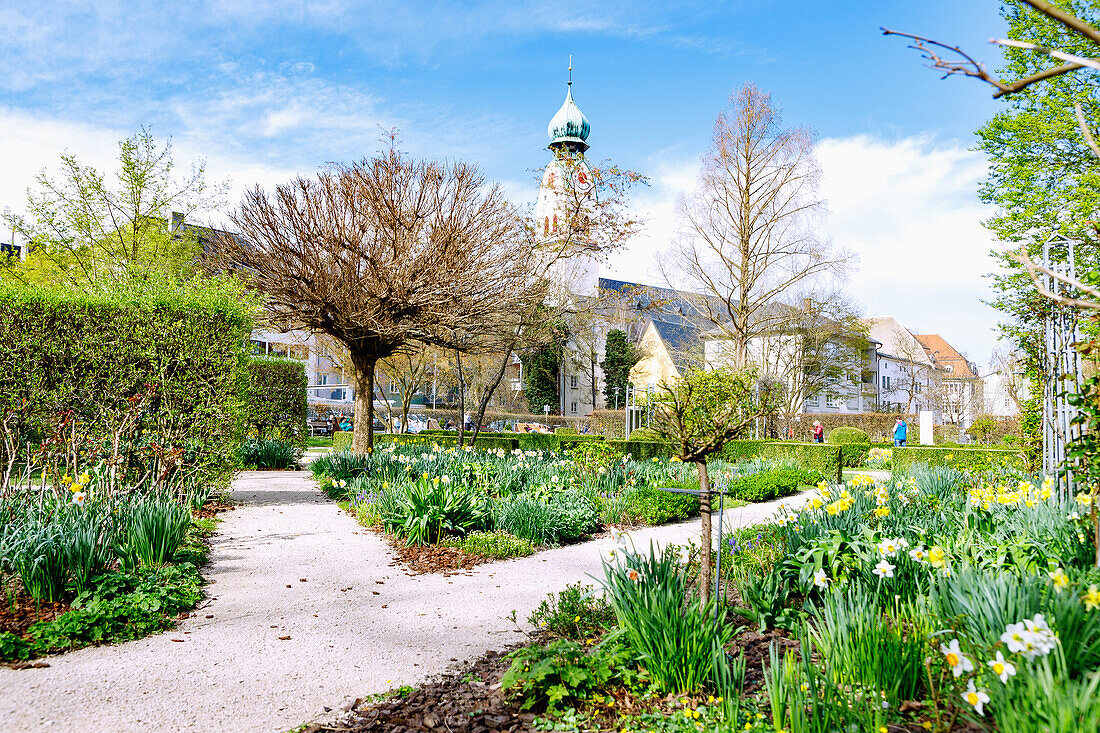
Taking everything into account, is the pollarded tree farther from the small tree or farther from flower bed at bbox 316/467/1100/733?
flower bed at bbox 316/467/1100/733

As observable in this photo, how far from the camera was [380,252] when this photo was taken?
34.9 ft

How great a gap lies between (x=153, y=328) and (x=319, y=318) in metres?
3.78

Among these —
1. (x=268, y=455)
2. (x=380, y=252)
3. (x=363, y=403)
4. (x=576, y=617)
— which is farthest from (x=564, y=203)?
(x=576, y=617)

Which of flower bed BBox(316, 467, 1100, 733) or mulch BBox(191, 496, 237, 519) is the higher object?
flower bed BBox(316, 467, 1100, 733)

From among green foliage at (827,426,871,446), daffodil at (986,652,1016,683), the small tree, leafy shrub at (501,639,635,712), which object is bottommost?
leafy shrub at (501,639,635,712)

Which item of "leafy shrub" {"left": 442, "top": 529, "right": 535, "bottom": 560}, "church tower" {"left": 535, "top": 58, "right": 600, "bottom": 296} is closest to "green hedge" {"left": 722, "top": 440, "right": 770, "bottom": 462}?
"church tower" {"left": 535, "top": 58, "right": 600, "bottom": 296}

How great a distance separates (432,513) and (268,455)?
8536mm

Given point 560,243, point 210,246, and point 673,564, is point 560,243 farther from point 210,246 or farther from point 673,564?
point 673,564

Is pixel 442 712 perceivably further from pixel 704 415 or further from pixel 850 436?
pixel 850 436

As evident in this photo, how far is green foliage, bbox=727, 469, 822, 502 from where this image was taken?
35.0 feet

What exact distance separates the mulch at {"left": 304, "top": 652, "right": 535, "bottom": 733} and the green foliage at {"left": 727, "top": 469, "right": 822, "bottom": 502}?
26.1 feet

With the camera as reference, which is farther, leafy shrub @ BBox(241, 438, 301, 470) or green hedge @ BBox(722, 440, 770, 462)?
green hedge @ BBox(722, 440, 770, 462)

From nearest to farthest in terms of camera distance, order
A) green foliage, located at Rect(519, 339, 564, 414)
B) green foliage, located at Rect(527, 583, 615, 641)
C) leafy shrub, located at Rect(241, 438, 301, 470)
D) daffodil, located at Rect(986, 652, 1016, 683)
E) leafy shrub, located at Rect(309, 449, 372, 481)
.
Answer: daffodil, located at Rect(986, 652, 1016, 683) → green foliage, located at Rect(527, 583, 615, 641) → leafy shrub, located at Rect(309, 449, 372, 481) → leafy shrub, located at Rect(241, 438, 301, 470) → green foliage, located at Rect(519, 339, 564, 414)

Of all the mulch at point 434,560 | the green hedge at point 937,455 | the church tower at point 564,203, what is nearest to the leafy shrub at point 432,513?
the mulch at point 434,560
